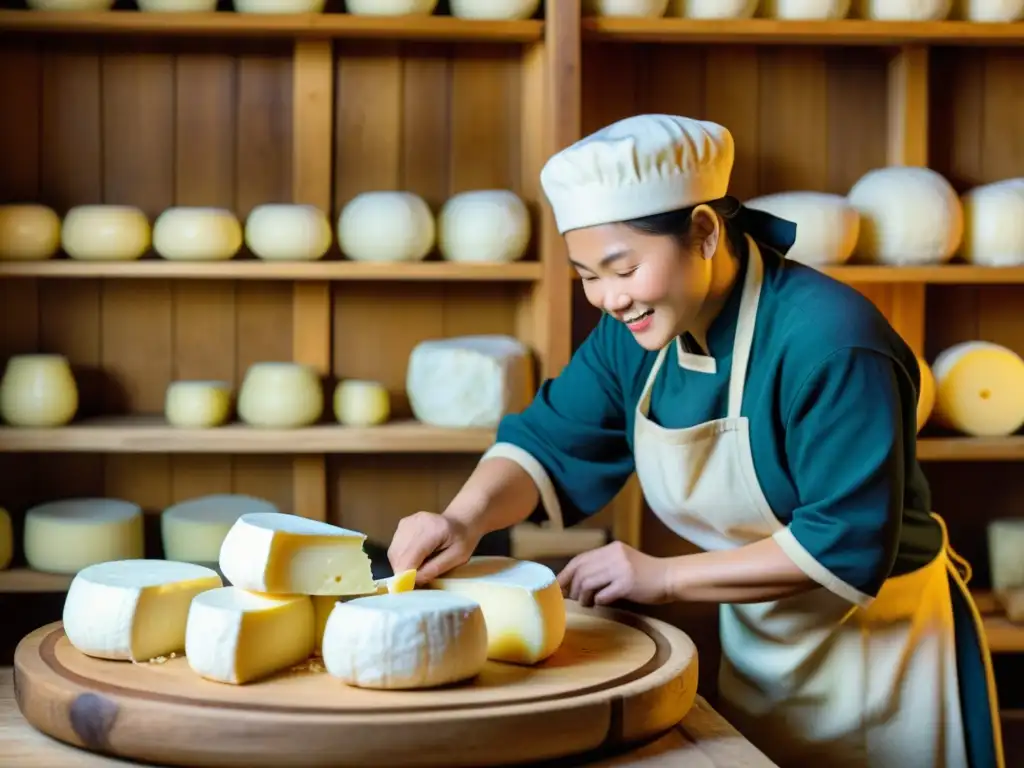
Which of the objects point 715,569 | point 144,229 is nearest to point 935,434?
point 715,569

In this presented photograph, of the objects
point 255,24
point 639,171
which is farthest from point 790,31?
point 639,171

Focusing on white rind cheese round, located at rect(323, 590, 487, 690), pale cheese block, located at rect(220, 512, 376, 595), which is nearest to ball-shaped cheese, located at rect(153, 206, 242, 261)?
pale cheese block, located at rect(220, 512, 376, 595)

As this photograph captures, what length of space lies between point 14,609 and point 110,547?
0.37 meters

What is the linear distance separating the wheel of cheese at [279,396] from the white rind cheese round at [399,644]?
1.39 metres

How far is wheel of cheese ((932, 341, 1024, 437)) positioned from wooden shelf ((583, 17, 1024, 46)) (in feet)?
2.12

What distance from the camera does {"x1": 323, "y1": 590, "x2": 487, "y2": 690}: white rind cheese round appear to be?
113 cm

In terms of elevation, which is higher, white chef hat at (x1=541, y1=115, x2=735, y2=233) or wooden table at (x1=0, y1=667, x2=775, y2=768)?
white chef hat at (x1=541, y1=115, x2=735, y2=233)

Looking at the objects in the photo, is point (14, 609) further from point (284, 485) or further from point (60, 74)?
point (60, 74)

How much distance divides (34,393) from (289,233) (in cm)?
61

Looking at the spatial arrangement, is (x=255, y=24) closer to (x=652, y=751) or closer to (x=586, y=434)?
(x=586, y=434)

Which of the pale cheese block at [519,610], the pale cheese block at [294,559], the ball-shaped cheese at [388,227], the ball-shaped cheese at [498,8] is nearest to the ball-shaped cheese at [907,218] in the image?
the ball-shaped cheese at [498,8]

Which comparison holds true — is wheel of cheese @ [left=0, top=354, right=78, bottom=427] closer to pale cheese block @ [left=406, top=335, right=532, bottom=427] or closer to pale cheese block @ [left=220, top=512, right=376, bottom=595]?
pale cheese block @ [left=406, top=335, right=532, bottom=427]

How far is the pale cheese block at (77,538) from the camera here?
8.02ft

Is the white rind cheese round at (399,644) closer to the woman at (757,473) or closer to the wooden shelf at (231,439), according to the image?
the woman at (757,473)
